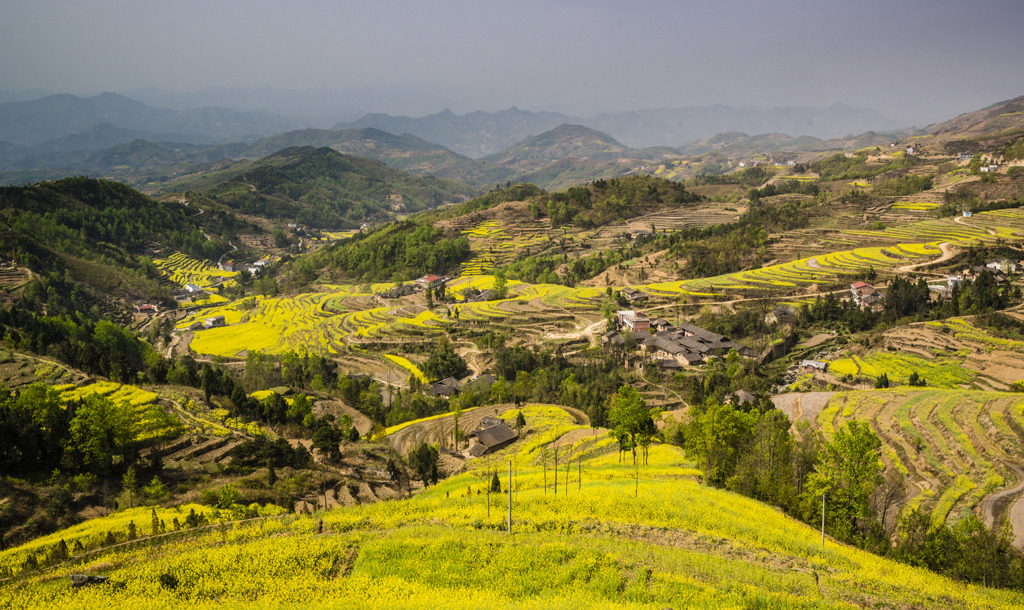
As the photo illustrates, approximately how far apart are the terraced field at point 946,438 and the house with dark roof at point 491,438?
22.4m

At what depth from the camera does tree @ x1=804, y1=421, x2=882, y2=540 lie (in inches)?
803

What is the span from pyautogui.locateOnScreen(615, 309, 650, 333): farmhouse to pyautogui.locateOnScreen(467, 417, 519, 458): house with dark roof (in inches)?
1200

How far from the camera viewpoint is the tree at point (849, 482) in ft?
66.9

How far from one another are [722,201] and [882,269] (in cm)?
7103

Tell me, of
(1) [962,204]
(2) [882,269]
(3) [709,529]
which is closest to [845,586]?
(3) [709,529]

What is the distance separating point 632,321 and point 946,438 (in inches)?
1498

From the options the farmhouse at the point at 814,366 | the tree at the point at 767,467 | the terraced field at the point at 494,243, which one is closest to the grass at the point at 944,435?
the tree at the point at 767,467

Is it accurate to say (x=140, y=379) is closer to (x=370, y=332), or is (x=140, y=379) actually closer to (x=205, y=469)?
(x=205, y=469)

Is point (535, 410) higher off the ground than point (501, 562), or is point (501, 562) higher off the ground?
point (501, 562)

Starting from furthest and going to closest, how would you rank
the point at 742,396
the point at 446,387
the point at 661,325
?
the point at 661,325, the point at 446,387, the point at 742,396

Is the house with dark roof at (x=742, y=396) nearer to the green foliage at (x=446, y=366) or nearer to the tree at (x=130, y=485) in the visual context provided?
the green foliage at (x=446, y=366)

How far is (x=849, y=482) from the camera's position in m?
20.8

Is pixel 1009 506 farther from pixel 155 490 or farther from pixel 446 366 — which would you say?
pixel 446 366

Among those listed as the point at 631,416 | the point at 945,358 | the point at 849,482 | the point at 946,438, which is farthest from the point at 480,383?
the point at 945,358
